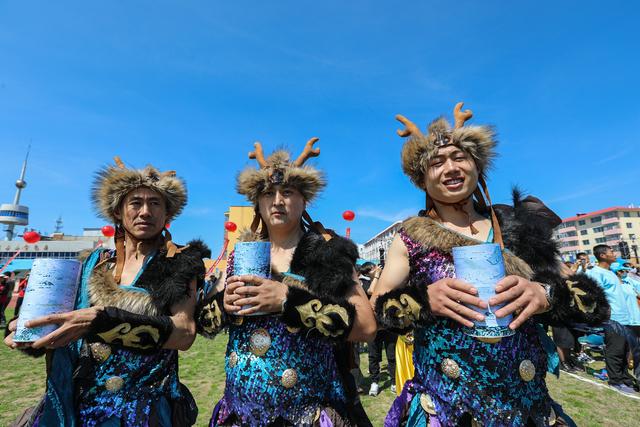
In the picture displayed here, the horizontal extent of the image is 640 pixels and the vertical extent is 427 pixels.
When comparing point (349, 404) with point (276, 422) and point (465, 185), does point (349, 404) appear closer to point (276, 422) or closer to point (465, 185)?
point (276, 422)

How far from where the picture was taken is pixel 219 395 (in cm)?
532

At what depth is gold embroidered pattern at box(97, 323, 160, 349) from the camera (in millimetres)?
1786

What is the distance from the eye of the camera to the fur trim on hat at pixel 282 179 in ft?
7.25

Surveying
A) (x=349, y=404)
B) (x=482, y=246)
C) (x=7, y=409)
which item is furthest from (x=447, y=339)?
(x=7, y=409)

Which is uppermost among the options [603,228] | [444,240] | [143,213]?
[603,228]

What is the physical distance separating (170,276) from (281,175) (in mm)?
976

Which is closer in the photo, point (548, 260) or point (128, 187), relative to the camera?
point (548, 260)

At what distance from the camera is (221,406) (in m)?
1.98

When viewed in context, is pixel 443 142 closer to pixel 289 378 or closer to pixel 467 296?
pixel 467 296

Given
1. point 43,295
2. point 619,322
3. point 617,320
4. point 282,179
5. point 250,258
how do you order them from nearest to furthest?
point 43,295 < point 250,258 < point 282,179 < point 619,322 < point 617,320

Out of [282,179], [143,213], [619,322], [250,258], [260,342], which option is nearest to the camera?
[250,258]

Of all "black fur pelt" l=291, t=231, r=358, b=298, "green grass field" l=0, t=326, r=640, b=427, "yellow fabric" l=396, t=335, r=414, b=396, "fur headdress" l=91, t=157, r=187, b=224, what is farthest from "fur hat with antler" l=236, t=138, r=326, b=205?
"green grass field" l=0, t=326, r=640, b=427

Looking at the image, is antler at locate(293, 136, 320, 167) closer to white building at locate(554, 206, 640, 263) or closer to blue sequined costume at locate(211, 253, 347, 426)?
blue sequined costume at locate(211, 253, 347, 426)

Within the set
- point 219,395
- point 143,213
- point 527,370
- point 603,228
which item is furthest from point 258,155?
point 603,228
